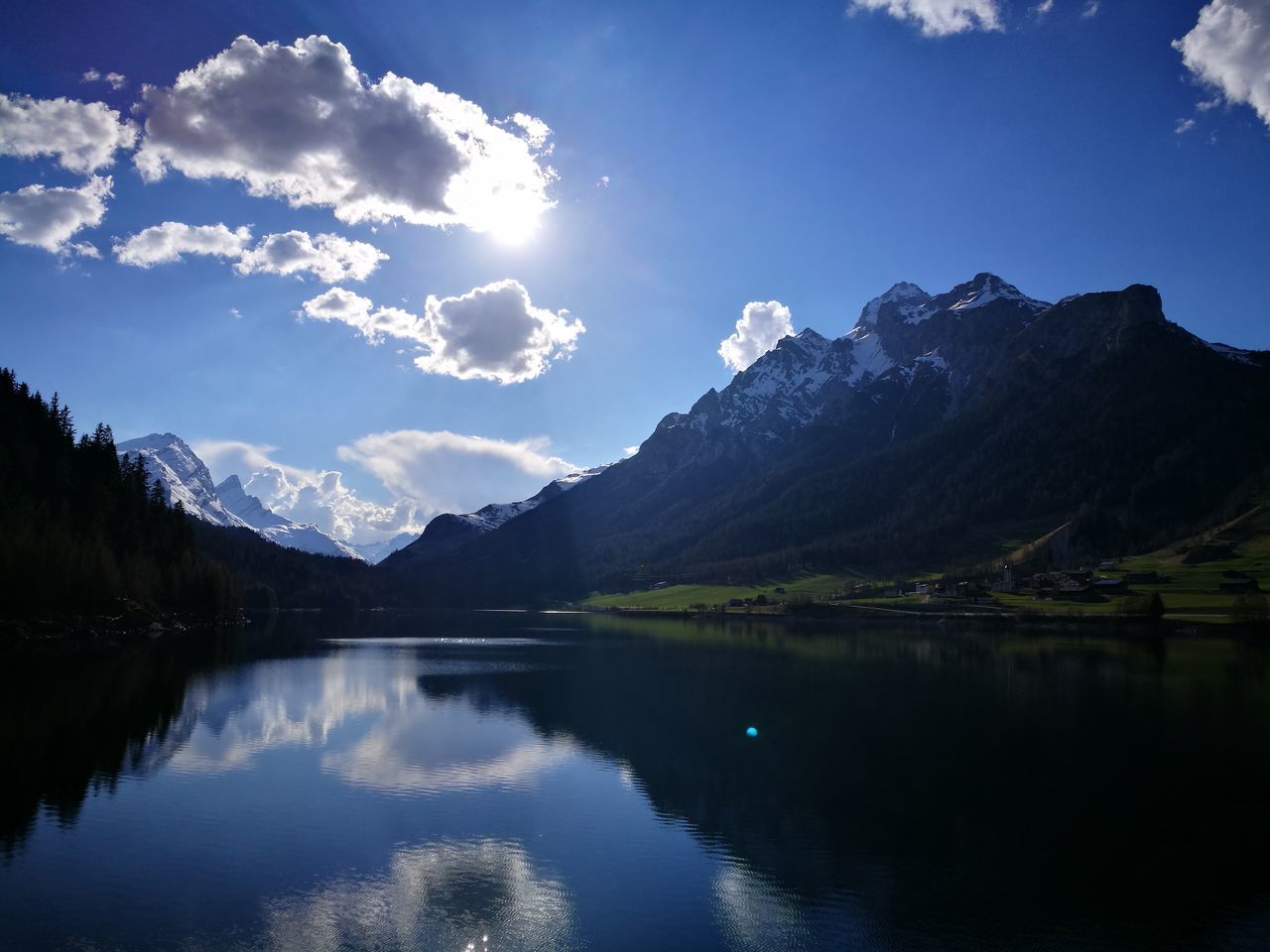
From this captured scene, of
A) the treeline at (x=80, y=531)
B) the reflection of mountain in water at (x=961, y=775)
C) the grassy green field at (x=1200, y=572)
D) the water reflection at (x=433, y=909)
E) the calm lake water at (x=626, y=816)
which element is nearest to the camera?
the water reflection at (x=433, y=909)

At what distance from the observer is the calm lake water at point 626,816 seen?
22.4 meters

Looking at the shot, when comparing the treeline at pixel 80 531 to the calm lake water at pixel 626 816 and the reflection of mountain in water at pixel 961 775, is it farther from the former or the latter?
the reflection of mountain in water at pixel 961 775

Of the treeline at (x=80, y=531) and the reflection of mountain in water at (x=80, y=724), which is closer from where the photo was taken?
the reflection of mountain in water at (x=80, y=724)

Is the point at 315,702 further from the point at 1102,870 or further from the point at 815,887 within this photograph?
the point at 1102,870

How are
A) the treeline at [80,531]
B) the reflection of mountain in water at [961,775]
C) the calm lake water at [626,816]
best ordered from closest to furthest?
the calm lake water at [626,816], the reflection of mountain in water at [961,775], the treeline at [80,531]

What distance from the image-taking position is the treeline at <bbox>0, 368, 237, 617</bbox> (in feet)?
302

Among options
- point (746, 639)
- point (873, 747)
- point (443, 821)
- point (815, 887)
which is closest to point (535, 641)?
point (746, 639)

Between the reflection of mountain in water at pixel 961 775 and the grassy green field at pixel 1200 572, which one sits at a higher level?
the grassy green field at pixel 1200 572

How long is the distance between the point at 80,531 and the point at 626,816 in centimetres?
11122

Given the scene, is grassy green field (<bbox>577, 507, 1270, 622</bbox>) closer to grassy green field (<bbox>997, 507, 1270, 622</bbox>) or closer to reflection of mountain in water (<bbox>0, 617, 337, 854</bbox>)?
grassy green field (<bbox>997, 507, 1270, 622</bbox>)

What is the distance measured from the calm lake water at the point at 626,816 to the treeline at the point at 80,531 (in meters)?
29.7

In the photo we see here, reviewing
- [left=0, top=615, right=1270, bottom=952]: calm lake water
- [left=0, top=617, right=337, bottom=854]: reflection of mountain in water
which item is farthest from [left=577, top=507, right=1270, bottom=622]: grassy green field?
[left=0, top=617, right=337, bottom=854]: reflection of mountain in water

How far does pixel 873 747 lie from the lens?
46.2 metres

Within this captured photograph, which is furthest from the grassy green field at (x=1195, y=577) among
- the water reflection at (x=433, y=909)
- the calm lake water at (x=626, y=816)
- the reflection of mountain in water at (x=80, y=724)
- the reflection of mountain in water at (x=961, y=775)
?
the reflection of mountain in water at (x=80, y=724)
